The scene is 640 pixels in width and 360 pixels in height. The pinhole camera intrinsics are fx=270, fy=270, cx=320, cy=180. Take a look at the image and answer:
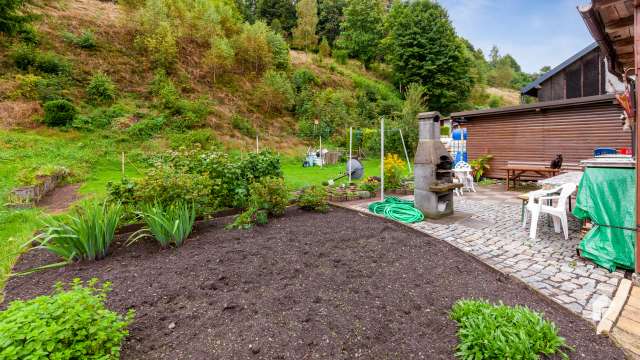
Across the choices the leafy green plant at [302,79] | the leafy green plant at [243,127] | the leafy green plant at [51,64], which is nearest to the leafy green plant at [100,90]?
the leafy green plant at [51,64]

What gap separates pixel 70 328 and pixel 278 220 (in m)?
2.90

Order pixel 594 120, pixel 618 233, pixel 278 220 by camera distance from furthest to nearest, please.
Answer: pixel 594 120
pixel 278 220
pixel 618 233

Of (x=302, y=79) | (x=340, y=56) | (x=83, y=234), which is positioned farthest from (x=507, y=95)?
(x=83, y=234)

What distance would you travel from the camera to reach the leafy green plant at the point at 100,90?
39.3 feet

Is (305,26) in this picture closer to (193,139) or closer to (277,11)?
(277,11)

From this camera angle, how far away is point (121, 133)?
1093 cm

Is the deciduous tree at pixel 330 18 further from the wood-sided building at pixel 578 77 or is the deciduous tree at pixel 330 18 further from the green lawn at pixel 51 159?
the green lawn at pixel 51 159

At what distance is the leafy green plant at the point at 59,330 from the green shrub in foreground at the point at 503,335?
6.24 ft

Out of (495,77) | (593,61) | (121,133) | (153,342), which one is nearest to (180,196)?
(153,342)

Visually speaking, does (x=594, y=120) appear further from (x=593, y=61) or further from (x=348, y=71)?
(x=348, y=71)

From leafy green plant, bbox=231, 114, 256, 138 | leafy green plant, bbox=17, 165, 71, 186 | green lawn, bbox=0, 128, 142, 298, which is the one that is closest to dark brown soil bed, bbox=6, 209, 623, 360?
green lawn, bbox=0, 128, 142, 298

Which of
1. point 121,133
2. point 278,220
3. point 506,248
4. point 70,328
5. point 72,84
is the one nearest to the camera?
point 70,328

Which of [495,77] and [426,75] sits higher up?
[495,77]

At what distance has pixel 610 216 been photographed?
2.81 m
